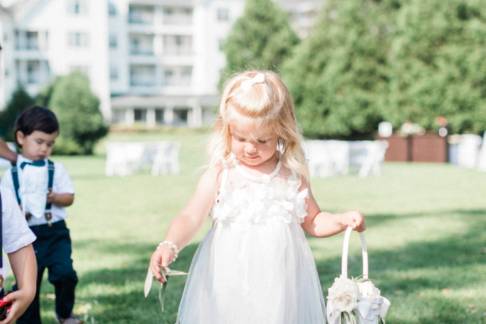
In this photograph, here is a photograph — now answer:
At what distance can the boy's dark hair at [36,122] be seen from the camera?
4492 millimetres

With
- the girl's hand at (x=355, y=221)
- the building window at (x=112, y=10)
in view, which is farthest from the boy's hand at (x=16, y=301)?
the building window at (x=112, y=10)

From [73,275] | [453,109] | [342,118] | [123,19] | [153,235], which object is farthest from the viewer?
[123,19]

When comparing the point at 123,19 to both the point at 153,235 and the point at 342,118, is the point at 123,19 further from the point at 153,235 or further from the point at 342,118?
the point at 153,235

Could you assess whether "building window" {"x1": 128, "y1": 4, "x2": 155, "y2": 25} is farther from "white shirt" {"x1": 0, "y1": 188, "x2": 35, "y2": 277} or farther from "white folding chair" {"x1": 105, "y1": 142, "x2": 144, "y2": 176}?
"white shirt" {"x1": 0, "y1": 188, "x2": 35, "y2": 277}

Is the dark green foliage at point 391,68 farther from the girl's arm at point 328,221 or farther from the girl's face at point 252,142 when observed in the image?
the girl's face at point 252,142

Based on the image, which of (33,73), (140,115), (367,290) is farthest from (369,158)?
(140,115)

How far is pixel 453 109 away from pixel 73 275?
2800 cm

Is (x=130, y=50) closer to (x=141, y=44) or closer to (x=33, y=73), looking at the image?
(x=141, y=44)

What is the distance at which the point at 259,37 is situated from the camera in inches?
1849

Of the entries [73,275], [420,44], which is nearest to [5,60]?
[420,44]

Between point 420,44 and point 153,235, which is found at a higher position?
point 420,44

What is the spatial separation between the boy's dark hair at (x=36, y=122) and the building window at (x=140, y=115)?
65747 millimetres

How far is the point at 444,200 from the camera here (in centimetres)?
1301

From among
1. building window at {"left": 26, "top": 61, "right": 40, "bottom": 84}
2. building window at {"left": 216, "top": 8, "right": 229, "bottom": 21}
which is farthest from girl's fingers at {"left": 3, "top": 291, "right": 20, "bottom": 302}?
building window at {"left": 216, "top": 8, "right": 229, "bottom": 21}
